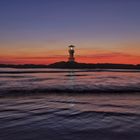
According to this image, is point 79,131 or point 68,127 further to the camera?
point 68,127

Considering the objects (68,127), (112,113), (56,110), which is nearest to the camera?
(68,127)

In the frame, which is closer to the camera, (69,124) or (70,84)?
(69,124)

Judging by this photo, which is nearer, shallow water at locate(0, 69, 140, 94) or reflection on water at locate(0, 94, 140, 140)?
reflection on water at locate(0, 94, 140, 140)

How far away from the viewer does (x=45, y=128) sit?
4082 millimetres

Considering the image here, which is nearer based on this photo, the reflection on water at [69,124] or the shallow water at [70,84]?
the reflection on water at [69,124]

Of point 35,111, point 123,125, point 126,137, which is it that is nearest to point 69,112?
point 35,111

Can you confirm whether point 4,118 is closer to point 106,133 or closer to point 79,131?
point 79,131

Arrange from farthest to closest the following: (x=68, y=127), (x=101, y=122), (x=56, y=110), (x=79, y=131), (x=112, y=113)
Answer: (x=56, y=110) < (x=112, y=113) < (x=101, y=122) < (x=68, y=127) < (x=79, y=131)

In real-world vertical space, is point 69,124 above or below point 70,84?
below

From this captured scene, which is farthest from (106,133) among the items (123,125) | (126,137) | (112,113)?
(112,113)

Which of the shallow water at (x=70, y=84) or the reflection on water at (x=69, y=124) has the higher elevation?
the shallow water at (x=70, y=84)

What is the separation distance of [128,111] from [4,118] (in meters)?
2.84

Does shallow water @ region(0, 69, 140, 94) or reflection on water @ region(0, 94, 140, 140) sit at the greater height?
shallow water @ region(0, 69, 140, 94)

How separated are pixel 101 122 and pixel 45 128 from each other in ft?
3.71
